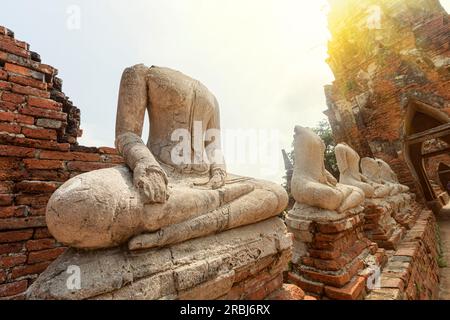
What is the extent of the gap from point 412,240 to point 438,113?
6.03 meters

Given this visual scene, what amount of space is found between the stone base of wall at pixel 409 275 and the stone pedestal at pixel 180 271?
0.98 m

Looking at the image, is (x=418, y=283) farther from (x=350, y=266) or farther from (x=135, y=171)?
(x=135, y=171)

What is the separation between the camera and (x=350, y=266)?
204 centimetres

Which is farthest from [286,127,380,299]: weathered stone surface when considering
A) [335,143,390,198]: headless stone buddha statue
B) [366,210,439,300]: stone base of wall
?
[335,143,390,198]: headless stone buddha statue

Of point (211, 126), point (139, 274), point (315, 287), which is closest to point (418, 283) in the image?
point (315, 287)

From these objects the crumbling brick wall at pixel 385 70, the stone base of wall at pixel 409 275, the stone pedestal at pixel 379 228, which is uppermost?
the crumbling brick wall at pixel 385 70

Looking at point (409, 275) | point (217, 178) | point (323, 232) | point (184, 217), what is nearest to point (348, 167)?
point (409, 275)

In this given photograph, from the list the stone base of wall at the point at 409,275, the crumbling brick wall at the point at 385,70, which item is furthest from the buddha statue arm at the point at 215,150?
the crumbling brick wall at the point at 385,70

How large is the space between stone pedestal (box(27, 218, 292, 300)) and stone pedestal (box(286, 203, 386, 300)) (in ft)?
1.58

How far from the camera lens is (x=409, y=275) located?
2.31 metres

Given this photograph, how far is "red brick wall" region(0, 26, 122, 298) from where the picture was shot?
2.05 meters

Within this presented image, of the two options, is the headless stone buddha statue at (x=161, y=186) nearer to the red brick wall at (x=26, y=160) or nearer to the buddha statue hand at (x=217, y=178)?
the buddha statue hand at (x=217, y=178)

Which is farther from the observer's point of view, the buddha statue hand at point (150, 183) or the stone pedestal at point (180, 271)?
the buddha statue hand at point (150, 183)

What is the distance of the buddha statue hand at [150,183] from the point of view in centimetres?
119
